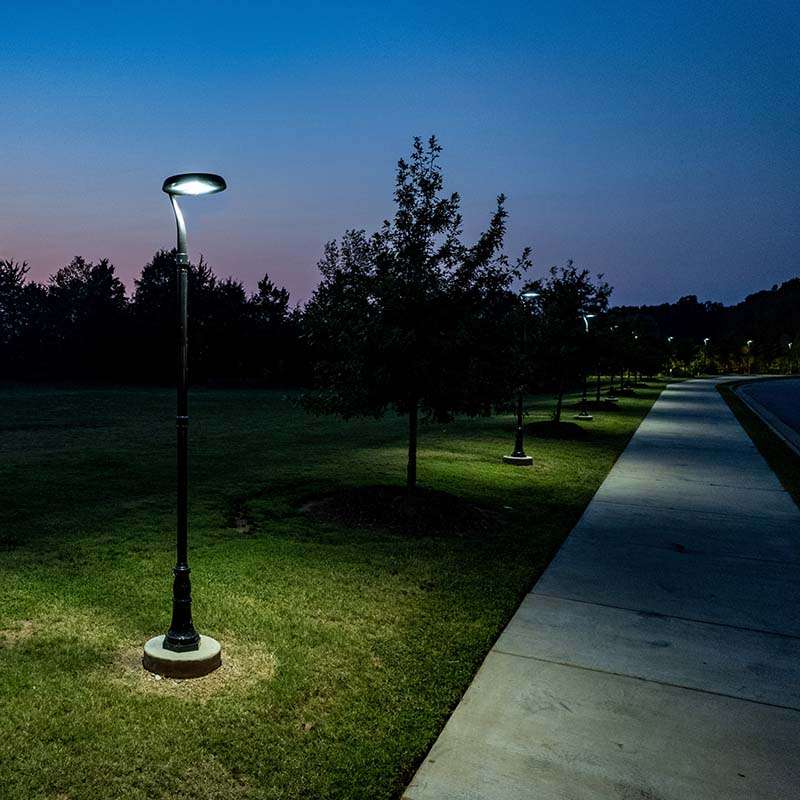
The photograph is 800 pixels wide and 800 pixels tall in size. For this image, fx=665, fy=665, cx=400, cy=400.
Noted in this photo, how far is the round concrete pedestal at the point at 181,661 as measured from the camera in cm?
471

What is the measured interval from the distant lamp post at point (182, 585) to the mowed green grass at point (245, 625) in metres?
0.12

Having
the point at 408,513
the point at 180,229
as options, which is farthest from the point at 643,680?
the point at 408,513

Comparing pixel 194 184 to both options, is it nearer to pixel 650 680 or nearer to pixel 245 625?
pixel 245 625

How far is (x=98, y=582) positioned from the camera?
A: 6.57 metres

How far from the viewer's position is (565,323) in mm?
22391

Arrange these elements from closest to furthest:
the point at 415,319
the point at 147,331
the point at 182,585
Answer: the point at 182,585 → the point at 415,319 → the point at 147,331

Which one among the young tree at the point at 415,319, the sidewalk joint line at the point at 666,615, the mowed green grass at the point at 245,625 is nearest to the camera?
the mowed green grass at the point at 245,625

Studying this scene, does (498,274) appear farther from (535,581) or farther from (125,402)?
(125,402)

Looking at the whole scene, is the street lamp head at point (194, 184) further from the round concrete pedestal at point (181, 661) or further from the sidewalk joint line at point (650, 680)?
the sidewalk joint line at point (650, 680)

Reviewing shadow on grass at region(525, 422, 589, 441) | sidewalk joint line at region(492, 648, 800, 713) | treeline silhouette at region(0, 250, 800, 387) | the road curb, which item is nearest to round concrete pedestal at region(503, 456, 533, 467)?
shadow on grass at region(525, 422, 589, 441)

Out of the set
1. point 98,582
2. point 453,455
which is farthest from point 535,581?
point 453,455

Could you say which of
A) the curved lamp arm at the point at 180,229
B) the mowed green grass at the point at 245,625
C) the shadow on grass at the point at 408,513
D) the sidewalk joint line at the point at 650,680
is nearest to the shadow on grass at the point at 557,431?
the mowed green grass at the point at 245,625

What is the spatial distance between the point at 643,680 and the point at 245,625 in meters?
3.19

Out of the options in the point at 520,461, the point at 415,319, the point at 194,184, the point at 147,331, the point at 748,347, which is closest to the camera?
the point at 194,184
